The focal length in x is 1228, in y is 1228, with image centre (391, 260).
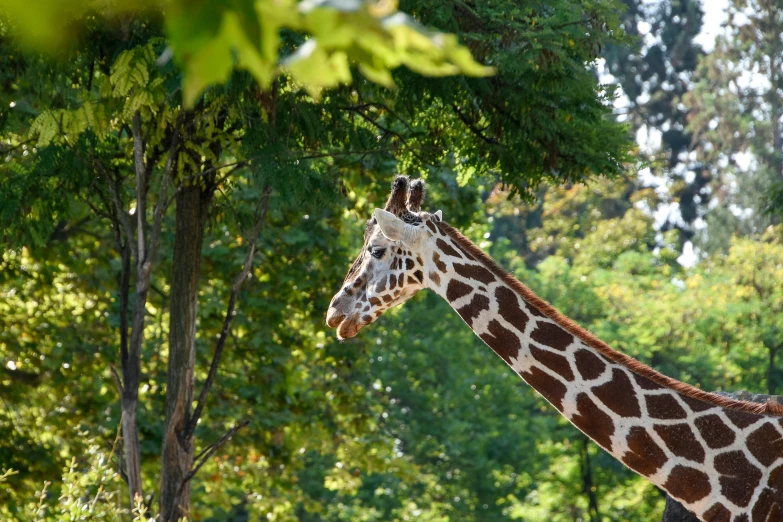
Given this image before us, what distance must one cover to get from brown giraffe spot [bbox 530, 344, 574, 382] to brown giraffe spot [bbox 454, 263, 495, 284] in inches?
19.3

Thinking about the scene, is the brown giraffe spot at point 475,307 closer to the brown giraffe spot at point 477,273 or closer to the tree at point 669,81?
the brown giraffe spot at point 477,273

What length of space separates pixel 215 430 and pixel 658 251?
3058 centimetres

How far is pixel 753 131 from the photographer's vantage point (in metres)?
52.7

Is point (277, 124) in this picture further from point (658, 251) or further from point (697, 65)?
point (697, 65)

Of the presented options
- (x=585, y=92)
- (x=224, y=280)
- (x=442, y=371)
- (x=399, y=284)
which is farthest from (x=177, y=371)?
(x=442, y=371)

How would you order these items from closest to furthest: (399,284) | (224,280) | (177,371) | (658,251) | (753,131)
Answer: (399,284), (177,371), (224,280), (658,251), (753,131)

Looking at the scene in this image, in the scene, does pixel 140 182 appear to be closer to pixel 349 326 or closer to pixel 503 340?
pixel 349 326

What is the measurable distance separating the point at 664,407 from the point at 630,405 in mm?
178

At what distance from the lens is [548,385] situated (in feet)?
22.2

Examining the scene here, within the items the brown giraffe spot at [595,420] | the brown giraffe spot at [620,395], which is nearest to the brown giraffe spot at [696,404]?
the brown giraffe spot at [620,395]

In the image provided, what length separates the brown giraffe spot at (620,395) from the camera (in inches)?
259

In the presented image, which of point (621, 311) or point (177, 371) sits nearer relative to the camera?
point (177, 371)

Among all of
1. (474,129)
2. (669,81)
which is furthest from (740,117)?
(474,129)

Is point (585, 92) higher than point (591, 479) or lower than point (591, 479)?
lower
